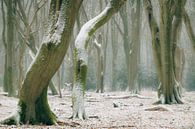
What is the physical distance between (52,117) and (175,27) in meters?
9.51

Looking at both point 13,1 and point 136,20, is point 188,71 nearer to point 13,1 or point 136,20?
point 136,20

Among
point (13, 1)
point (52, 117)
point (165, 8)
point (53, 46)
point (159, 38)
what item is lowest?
point (52, 117)

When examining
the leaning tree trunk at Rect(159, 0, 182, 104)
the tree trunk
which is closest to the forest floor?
the leaning tree trunk at Rect(159, 0, 182, 104)

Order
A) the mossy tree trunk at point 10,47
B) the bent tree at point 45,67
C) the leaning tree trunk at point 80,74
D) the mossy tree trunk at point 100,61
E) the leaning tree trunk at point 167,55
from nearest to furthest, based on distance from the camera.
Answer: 1. the bent tree at point 45,67
2. the leaning tree trunk at point 80,74
3. the leaning tree trunk at point 167,55
4. the mossy tree trunk at point 10,47
5. the mossy tree trunk at point 100,61

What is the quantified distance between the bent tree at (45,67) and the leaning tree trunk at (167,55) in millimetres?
7291

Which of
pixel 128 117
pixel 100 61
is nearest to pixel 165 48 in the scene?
pixel 128 117

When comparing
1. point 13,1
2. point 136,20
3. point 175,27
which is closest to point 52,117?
point 175,27

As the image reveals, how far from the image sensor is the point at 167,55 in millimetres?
13773

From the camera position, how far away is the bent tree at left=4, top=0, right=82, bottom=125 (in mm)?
6836

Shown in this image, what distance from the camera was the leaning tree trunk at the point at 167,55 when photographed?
45.2 ft

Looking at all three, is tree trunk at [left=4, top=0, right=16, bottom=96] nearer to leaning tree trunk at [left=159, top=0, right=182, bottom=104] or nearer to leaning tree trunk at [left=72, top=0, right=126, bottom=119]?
leaning tree trunk at [left=159, top=0, right=182, bottom=104]

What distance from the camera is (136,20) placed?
952 inches

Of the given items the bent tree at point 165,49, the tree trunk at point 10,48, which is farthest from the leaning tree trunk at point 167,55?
the tree trunk at point 10,48

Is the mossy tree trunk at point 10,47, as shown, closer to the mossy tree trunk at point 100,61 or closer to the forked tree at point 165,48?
the forked tree at point 165,48
